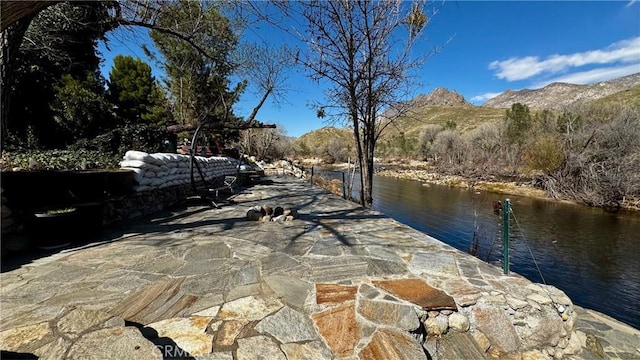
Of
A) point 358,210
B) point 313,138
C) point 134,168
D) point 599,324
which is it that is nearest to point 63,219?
point 134,168

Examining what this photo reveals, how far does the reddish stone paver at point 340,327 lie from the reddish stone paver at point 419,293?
379 mm

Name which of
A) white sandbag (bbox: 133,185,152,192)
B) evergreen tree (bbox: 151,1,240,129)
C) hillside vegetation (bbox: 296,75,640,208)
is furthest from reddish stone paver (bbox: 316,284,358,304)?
evergreen tree (bbox: 151,1,240,129)

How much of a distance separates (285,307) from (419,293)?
38.3 inches

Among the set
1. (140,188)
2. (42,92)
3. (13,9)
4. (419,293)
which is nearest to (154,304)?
(419,293)

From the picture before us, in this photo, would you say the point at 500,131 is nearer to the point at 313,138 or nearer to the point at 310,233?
the point at 310,233

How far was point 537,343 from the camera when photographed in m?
1.75

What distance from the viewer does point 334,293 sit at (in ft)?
6.26

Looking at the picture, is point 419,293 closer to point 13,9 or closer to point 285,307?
point 285,307

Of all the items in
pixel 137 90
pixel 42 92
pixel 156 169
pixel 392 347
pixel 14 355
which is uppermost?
pixel 137 90

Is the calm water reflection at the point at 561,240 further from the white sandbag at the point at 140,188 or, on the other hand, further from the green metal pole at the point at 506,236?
the white sandbag at the point at 140,188


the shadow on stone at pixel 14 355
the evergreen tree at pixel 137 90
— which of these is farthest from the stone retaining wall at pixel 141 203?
the evergreen tree at pixel 137 90

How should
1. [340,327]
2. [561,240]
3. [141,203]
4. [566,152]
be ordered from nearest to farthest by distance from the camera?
[340,327]
[141,203]
[561,240]
[566,152]

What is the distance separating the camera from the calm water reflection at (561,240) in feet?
15.6

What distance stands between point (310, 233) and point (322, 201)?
101 inches
